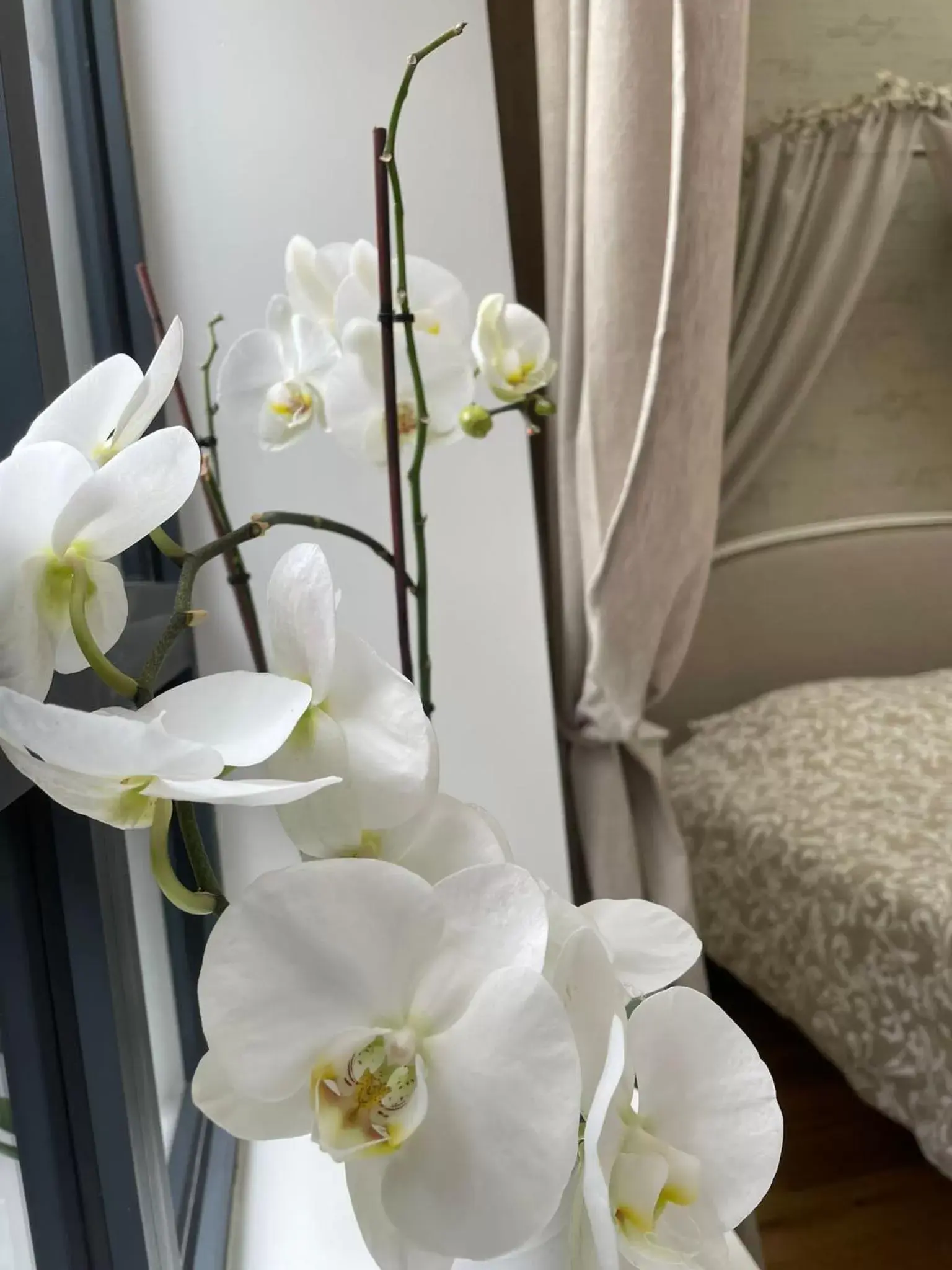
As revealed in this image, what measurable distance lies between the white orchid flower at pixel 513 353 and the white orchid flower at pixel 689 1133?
→ 0.45m

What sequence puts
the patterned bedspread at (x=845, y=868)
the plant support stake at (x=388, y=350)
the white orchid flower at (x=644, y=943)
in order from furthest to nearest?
the patterned bedspread at (x=845, y=868) < the plant support stake at (x=388, y=350) < the white orchid flower at (x=644, y=943)

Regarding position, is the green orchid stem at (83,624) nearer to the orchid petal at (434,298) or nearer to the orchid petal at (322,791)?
the orchid petal at (322,791)

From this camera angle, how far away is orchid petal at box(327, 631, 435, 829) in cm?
23

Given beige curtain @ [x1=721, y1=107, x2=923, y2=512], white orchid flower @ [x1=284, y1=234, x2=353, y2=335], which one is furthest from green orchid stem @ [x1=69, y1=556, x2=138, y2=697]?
beige curtain @ [x1=721, y1=107, x2=923, y2=512]

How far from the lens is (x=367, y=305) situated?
0.55 m

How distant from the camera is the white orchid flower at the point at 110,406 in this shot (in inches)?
9.8

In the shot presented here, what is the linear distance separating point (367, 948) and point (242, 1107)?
2.0 inches

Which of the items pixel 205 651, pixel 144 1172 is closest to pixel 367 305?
pixel 144 1172

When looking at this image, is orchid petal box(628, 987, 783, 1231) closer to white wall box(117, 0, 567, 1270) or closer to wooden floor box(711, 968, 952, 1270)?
white wall box(117, 0, 567, 1270)

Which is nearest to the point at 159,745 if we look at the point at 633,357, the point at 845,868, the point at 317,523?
the point at 317,523

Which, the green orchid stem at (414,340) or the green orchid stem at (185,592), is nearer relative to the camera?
the green orchid stem at (185,592)

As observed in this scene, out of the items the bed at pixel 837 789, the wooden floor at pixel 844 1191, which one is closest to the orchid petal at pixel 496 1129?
the bed at pixel 837 789

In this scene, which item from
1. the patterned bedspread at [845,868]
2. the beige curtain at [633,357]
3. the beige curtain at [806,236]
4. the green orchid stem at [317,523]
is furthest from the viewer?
the beige curtain at [806,236]

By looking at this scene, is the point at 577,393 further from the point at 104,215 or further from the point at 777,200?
the point at 777,200
